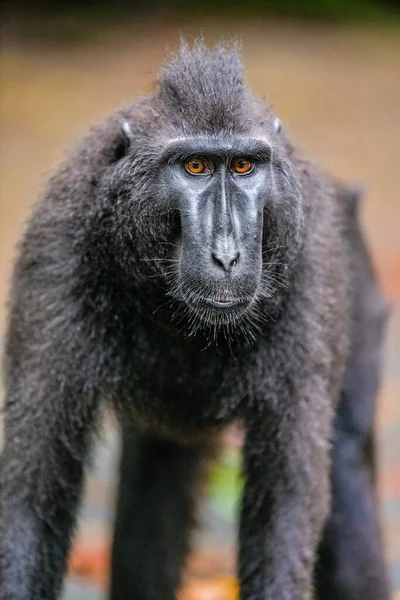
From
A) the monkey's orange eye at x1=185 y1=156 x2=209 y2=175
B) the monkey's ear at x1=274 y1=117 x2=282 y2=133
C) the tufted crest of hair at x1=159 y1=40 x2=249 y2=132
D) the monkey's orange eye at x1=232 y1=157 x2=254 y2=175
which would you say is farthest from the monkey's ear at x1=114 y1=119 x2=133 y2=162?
the monkey's ear at x1=274 y1=117 x2=282 y2=133

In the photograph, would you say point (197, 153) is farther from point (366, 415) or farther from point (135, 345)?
point (366, 415)

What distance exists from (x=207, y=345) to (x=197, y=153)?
93 cm

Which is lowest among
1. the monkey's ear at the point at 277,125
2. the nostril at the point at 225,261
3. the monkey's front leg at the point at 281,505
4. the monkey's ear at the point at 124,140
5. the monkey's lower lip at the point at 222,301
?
the monkey's front leg at the point at 281,505

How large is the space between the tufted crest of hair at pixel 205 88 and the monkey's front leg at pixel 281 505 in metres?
1.34

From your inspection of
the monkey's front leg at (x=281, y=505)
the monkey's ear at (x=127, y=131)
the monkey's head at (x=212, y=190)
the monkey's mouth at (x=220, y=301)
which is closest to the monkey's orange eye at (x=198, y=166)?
the monkey's head at (x=212, y=190)

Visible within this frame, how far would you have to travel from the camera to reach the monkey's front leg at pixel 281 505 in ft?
17.8

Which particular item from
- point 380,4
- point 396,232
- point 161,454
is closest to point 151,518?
point 161,454

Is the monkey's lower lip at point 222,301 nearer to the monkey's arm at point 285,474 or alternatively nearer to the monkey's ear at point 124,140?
the monkey's arm at point 285,474

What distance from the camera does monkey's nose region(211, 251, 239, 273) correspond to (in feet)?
15.7

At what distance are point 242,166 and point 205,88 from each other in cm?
37

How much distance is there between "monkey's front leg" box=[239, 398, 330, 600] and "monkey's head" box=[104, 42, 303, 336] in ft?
1.89

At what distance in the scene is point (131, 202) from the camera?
5164 millimetres

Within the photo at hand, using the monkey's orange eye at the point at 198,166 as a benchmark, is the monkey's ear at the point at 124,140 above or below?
above

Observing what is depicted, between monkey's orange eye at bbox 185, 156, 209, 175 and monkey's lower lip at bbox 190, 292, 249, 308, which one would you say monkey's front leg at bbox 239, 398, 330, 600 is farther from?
monkey's orange eye at bbox 185, 156, 209, 175
